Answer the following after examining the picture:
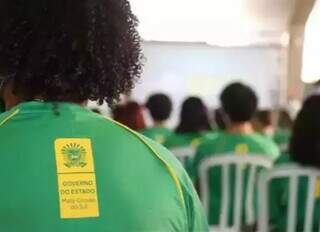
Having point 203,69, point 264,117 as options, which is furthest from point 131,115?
point 203,69

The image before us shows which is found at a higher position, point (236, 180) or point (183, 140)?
point (183, 140)

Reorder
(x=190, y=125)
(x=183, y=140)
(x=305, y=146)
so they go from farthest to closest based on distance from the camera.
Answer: (x=190, y=125) → (x=183, y=140) → (x=305, y=146)

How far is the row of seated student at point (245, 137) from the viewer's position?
8.20ft

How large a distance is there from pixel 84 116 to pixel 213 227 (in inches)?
103

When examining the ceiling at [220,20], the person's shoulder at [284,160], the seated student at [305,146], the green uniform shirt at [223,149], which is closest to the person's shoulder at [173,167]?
the seated student at [305,146]

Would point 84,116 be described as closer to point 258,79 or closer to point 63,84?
point 63,84

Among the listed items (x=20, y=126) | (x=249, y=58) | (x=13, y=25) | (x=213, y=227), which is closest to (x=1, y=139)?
(x=20, y=126)

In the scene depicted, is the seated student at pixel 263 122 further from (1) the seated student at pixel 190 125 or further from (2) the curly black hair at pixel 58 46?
(2) the curly black hair at pixel 58 46

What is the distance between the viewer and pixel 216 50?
986 cm

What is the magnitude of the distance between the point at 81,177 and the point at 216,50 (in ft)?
29.5

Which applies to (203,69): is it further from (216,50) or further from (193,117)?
(193,117)

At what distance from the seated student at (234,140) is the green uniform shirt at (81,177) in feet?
7.95

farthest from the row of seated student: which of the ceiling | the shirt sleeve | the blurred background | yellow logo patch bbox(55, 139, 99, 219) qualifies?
the blurred background

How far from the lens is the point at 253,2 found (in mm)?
9047
